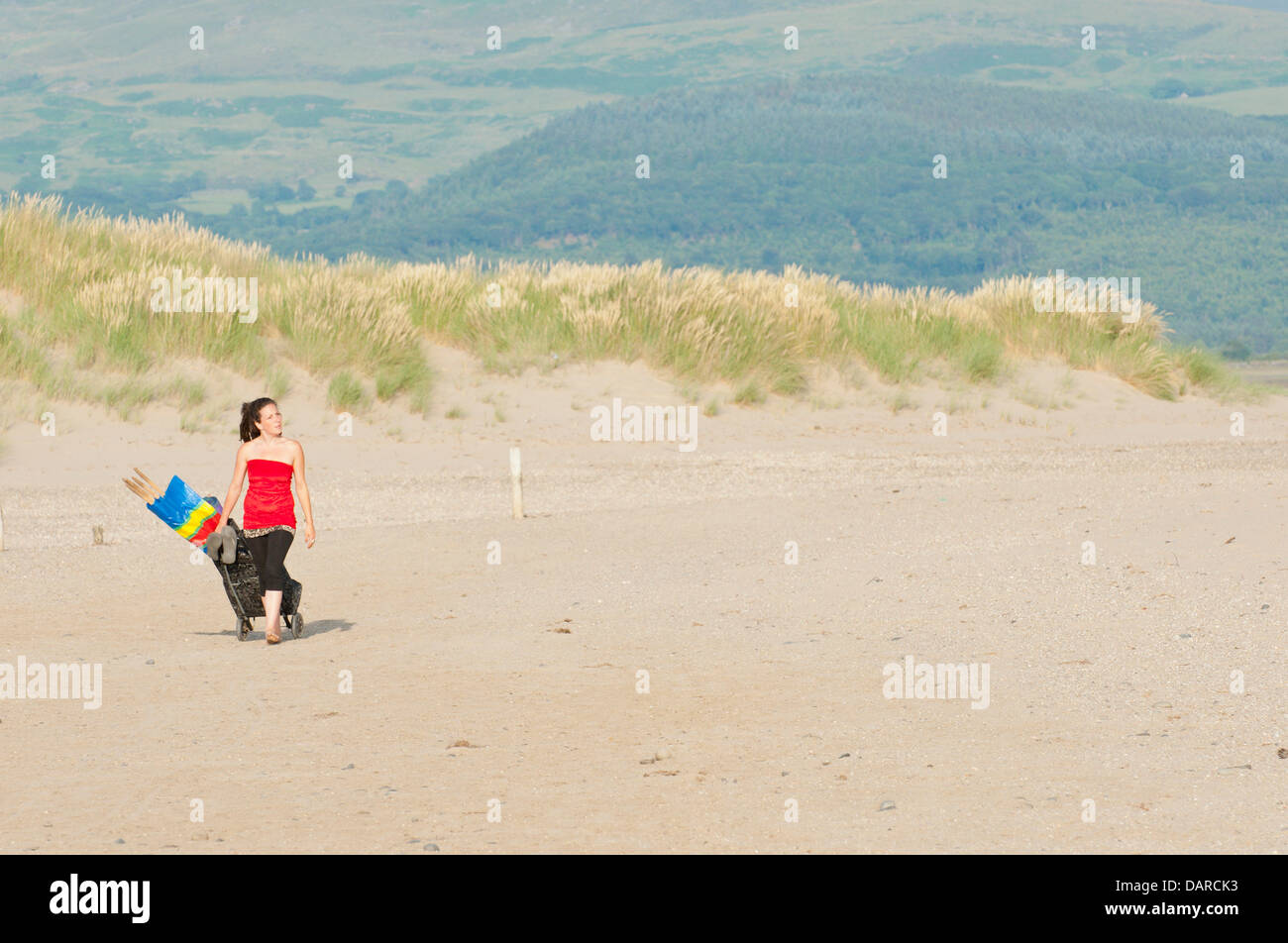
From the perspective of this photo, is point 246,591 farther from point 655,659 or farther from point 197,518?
point 655,659

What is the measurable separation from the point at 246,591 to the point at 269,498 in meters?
0.55

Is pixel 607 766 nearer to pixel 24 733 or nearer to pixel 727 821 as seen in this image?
pixel 727 821

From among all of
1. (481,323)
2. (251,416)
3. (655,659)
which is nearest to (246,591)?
(251,416)

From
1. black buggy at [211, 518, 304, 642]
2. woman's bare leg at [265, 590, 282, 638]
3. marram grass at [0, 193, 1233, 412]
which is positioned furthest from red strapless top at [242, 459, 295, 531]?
marram grass at [0, 193, 1233, 412]

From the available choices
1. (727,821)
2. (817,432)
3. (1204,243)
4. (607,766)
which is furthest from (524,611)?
(1204,243)

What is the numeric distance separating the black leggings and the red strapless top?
0.07 m

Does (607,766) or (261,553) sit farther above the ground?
(261,553)

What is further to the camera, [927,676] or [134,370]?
[134,370]

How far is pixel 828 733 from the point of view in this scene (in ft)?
20.5

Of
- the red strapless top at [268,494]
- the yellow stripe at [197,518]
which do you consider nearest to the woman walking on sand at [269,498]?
the red strapless top at [268,494]

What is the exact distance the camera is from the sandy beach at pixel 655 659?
5.17m

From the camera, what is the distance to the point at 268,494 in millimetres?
8188

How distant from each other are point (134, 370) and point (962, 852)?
1342cm

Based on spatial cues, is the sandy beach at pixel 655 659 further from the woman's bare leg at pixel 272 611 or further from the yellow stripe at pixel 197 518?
the yellow stripe at pixel 197 518
